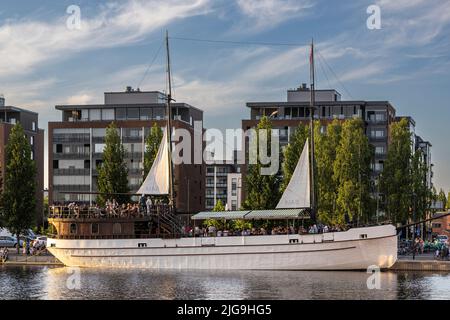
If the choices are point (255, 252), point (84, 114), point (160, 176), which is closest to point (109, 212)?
point (160, 176)

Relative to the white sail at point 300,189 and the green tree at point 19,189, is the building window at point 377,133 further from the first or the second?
the white sail at point 300,189

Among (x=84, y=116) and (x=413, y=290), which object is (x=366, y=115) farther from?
(x=413, y=290)

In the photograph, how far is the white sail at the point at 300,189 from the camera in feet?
234

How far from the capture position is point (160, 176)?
75188mm

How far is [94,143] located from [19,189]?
36.3m

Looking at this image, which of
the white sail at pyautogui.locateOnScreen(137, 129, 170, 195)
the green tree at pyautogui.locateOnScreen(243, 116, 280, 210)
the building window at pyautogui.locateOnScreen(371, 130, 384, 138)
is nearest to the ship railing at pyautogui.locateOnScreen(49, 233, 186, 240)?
the white sail at pyautogui.locateOnScreen(137, 129, 170, 195)

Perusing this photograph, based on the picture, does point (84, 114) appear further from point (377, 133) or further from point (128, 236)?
point (128, 236)

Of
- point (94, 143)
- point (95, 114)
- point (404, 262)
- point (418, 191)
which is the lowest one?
point (404, 262)

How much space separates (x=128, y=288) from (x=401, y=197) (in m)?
44.7

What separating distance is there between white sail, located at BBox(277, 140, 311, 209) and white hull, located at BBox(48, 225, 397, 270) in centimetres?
353

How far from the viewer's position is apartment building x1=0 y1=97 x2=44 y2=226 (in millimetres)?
131375

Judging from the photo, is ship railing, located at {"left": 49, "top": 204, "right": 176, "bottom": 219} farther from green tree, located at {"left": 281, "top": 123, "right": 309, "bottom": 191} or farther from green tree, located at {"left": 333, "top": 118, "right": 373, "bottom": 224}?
green tree, located at {"left": 333, "top": 118, "right": 373, "bottom": 224}

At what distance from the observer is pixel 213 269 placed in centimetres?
6981

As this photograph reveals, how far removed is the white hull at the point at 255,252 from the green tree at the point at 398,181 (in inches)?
995
